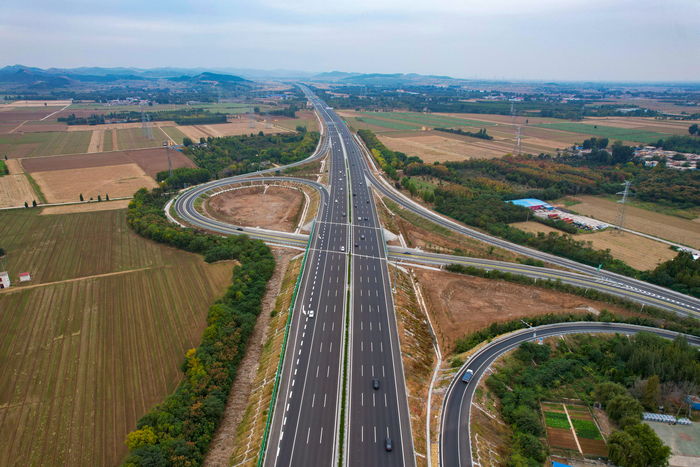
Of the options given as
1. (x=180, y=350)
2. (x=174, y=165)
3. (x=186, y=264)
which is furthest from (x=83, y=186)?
(x=180, y=350)

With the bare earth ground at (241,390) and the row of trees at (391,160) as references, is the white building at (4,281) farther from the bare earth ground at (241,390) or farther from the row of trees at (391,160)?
the row of trees at (391,160)

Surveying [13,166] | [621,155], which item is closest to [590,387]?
[621,155]

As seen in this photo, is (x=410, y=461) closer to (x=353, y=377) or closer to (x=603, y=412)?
(x=353, y=377)

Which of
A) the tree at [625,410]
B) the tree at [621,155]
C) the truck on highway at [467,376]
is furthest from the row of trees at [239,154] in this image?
the tree at [621,155]

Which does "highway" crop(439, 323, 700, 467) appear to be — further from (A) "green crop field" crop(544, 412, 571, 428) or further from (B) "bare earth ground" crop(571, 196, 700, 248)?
(B) "bare earth ground" crop(571, 196, 700, 248)

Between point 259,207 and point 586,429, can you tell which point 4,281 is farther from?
point 586,429
